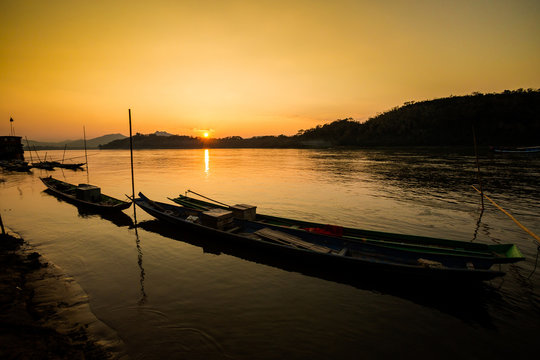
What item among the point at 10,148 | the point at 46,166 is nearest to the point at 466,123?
the point at 46,166

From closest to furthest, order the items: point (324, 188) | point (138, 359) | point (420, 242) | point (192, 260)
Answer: point (138, 359) → point (420, 242) → point (192, 260) → point (324, 188)

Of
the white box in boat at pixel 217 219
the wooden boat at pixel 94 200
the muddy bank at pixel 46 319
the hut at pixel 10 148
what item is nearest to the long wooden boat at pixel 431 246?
the white box in boat at pixel 217 219

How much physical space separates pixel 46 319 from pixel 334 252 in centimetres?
1052

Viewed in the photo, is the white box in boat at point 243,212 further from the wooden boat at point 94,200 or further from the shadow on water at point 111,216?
the wooden boat at point 94,200

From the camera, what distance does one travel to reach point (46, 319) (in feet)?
24.3

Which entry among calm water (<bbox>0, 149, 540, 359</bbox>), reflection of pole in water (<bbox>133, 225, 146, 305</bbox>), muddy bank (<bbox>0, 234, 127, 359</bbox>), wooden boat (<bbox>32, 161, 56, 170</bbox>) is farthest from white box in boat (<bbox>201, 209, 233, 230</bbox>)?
wooden boat (<bbox>32, 161, 56, 170</bbox>)

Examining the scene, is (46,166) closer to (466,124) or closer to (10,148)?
(10,148)

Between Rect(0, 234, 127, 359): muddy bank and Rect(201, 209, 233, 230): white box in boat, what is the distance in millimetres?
6259

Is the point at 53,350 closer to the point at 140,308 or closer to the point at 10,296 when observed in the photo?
the point at 140,308

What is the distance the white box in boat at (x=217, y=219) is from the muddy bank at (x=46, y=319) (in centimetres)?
626

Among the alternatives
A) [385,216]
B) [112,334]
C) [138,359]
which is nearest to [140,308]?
[112,334]

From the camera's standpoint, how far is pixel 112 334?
23.7 ft

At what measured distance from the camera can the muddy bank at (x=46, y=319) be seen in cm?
588

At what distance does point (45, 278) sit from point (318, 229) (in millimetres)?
12342
